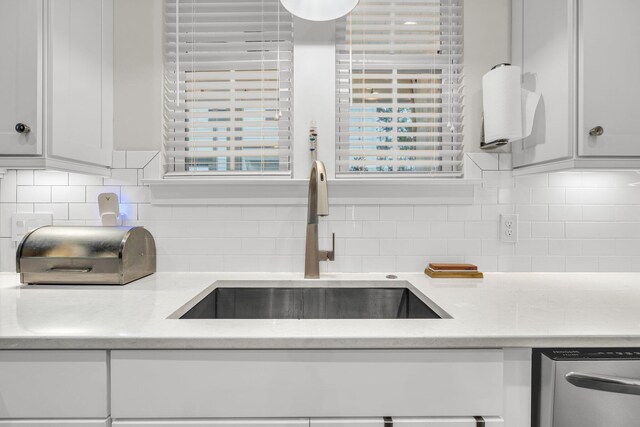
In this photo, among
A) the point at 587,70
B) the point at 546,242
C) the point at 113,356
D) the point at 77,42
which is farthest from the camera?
the point at 546,242

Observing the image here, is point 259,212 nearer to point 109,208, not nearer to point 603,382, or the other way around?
point 109,208

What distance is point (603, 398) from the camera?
836mm

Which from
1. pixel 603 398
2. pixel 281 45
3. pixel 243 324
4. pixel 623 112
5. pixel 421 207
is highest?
pixel 281 45

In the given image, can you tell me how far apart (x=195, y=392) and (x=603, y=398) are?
3.12 ft

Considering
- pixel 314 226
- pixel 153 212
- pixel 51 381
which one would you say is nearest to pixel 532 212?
pixel 314 226

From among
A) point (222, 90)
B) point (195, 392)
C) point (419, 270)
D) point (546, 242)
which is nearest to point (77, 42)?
point (222, 90)

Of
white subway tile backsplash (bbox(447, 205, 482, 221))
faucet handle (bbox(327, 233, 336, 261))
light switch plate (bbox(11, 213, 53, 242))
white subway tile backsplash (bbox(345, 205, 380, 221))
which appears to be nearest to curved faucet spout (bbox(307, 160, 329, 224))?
faucet handle (bbox(327, 233, 336, 261))

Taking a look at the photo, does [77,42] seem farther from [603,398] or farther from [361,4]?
[603,398]

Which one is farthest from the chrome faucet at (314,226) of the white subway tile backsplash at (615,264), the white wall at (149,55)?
the white subway tile backsplash at (615,264)

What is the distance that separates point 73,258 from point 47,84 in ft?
1.97

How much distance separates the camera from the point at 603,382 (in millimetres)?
824

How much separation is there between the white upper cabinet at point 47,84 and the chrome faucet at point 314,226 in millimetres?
890

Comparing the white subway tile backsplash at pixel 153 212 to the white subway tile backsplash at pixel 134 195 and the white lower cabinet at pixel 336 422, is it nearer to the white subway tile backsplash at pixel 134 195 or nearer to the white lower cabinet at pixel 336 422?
the white subway tile backsplash at pixel 134 195

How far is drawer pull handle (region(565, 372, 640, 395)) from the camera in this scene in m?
0.82
